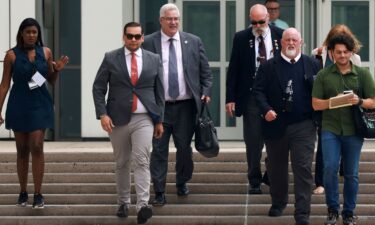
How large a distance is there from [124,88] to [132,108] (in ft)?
0.71

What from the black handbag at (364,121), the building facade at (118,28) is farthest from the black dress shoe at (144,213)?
the building facade at (118,28)

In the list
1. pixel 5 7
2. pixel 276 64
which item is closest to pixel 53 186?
pixel 276 64

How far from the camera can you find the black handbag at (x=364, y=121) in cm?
1307

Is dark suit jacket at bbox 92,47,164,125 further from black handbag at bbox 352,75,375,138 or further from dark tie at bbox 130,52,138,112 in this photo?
black handbag at bbox 352,75,375,138

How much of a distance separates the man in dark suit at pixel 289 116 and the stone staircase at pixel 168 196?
50cm

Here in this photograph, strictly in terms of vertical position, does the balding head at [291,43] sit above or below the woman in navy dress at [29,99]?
above

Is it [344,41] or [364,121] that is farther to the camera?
[344,41]

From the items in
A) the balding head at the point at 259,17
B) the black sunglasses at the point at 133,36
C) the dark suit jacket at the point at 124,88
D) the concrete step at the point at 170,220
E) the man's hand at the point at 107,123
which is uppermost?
the balding head at the point at 259,17

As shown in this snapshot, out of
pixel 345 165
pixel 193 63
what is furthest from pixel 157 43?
pixel 345 165

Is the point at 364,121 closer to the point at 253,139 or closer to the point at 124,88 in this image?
the point at 253,139

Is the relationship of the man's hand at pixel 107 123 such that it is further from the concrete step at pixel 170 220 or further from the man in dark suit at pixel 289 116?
the man in dark suit at pixel 289 116

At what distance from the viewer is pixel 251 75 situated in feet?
48.2

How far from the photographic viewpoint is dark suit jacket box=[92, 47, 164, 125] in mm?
13602

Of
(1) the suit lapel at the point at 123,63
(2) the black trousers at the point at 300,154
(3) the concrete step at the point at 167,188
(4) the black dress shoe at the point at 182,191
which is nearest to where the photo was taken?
(2) the black trousers at the point at 300,154
